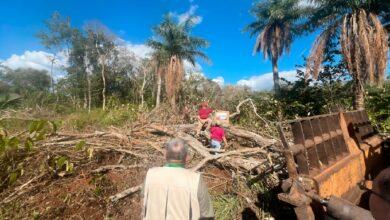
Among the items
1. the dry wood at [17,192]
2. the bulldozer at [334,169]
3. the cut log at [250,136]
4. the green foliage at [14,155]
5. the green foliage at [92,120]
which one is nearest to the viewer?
the bulldozer at [334,169]

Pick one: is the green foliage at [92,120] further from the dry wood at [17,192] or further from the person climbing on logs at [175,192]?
the person climbing on logs at [175,192]

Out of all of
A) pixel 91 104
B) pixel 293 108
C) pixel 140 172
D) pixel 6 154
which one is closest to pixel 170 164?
pixel 140 172

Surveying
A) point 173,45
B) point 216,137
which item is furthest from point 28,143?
point 173,45

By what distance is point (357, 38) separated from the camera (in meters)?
13.3

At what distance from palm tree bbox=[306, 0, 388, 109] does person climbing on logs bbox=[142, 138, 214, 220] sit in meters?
12.3

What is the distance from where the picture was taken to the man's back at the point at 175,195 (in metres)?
2.67

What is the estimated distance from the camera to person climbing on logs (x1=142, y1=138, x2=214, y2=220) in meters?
2.67

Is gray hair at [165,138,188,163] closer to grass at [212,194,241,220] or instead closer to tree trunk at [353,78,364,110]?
grass at [212,194,241,220]

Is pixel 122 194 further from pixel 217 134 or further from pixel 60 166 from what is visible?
pixel 217 134

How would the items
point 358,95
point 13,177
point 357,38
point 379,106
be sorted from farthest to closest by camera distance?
point 357,38
point 358,95
point 379,106
point 13,177

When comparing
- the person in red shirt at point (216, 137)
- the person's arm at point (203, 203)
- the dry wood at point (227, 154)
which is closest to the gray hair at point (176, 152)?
the person's arm at point (203, 203)

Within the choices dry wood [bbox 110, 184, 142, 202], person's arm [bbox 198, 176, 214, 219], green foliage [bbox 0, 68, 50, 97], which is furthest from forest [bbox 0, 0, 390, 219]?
green foliage [bbox 0, 68, 50, 97]

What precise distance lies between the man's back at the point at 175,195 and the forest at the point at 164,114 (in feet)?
6.39

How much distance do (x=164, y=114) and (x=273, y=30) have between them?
26461 mm
